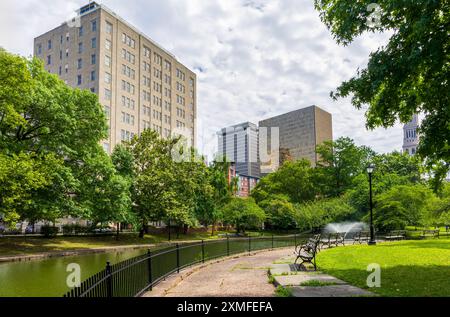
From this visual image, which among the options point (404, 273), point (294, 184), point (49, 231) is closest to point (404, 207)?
point (404, 273)

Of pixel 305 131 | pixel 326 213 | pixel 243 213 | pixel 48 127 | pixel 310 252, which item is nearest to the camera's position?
pixel 310 252

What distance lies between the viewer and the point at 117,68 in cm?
7275

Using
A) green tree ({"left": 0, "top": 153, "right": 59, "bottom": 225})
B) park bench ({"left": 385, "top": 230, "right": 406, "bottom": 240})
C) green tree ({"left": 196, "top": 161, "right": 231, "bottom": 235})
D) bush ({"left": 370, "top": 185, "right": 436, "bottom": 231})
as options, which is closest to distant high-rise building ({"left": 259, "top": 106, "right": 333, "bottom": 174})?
green tree ({"left": 196, "top": 161, "right": 231, "bottom": 235})

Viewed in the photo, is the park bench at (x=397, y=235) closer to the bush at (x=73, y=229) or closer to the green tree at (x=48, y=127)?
the green tree at (x=48, y=127)

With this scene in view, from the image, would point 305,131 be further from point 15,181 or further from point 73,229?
point 15,181

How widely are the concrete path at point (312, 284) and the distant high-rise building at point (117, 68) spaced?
58959 millimetres

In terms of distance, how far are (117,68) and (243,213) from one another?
3773 centimetres

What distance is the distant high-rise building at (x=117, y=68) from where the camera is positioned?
70188 mm

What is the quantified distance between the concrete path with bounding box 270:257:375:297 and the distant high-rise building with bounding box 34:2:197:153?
5896 cm

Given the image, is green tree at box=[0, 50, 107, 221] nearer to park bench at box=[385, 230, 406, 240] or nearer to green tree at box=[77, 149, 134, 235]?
green tree at box=[77, 149, 134, 235]

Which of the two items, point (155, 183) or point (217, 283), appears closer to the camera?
point (217, 283)

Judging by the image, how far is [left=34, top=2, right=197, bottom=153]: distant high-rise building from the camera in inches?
2763

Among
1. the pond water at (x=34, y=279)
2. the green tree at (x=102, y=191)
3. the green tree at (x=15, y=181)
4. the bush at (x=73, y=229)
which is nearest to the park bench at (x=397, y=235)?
the green tree at (x=102, y=191)

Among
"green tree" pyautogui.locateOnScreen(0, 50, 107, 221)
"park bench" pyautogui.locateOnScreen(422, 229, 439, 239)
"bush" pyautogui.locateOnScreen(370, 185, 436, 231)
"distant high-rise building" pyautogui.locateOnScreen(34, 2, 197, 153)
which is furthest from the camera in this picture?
"distant high-rise building" pyautogui.locateOnScreen(34, 2, 197, 153)
